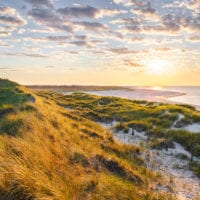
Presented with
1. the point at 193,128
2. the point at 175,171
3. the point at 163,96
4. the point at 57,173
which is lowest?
the point at 175,171

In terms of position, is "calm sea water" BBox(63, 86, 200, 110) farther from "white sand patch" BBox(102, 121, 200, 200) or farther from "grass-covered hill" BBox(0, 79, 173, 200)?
"grass-covered hill" BBox(0, 79, 173, 200)

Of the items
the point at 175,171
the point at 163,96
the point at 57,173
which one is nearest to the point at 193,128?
the point at 175,171

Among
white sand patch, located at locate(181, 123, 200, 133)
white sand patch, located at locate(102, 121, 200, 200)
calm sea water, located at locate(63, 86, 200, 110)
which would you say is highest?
calm sea water, located at locate(63, 86, 200, 110)

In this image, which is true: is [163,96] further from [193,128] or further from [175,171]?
[175,171]

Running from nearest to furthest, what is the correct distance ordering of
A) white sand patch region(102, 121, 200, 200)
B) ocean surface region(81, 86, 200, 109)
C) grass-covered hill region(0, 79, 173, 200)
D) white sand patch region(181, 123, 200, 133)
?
grass-covered hill region(0, 79, 173, 200) < white sand patch region(102, 121, 200, 200) < white sand patch region(181, 123, 200, 133) < ocean surface region(81, 86, 200, 109)

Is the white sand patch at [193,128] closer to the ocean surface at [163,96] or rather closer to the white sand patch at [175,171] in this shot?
the white sand patch at [175,171]

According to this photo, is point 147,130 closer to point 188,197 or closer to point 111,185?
point 188,197

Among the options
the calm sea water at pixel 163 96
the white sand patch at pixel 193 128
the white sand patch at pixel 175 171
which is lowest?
the white sand patch at pixel 175 171

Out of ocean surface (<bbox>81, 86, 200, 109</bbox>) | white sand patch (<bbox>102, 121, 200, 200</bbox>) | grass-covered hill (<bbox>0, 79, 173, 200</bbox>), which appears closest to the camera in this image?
grass-covered hill (<bbox>0, 79, 173, 200</bbox>)

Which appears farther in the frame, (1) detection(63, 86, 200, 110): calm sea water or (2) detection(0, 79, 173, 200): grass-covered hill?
(1) detection(63, 86, 200, 110): calm sea water

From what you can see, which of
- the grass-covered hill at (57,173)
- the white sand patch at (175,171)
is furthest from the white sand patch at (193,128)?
the grass-covered hill at (57,173)

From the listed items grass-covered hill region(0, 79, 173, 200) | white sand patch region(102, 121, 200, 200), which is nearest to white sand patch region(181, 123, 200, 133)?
white sand patch region(102, 121, 200, 200)

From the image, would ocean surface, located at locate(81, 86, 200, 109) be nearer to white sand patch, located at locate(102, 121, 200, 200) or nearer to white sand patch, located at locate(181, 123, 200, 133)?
white sand patch, located at locate(181, 123, 200, 133)

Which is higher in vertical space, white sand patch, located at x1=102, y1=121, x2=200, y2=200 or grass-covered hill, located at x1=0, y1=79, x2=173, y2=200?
grass-covered hill, located at x1=0, y1=79, x2=173, y2=200
